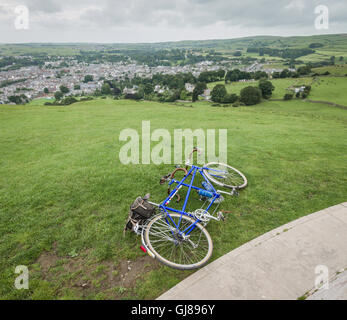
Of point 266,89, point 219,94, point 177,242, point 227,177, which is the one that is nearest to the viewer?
point 177,242

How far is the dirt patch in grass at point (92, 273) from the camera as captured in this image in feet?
14.7

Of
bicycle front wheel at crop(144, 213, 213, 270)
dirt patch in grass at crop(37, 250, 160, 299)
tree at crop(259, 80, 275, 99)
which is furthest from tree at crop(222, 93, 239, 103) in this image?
dirt patch in grass at crop(37, 250, 160, 299)

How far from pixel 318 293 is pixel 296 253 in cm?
100

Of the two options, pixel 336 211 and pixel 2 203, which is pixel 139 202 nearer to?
pixel 2 203

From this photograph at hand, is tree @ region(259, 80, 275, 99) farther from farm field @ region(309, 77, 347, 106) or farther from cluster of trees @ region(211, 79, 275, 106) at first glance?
farm field @ region(309, 77, 347, 106)

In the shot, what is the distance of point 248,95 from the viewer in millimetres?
55656

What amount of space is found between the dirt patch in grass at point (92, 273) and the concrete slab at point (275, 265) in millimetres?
933

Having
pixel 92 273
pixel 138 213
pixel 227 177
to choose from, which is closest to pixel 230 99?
pixel 227 177

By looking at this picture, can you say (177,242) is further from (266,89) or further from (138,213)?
(266,89)

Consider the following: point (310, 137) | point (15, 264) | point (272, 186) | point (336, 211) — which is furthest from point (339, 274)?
point (310, 137)

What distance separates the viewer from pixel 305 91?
55469 mm

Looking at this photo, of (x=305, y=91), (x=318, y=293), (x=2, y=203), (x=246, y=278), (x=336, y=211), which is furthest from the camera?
(x=305, y=91)

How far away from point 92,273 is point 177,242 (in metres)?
2.29

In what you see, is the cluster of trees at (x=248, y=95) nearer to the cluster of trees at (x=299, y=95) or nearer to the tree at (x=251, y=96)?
the tree at (x=251, y=96)
